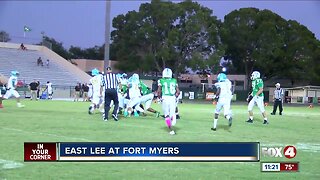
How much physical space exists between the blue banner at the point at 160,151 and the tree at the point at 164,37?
1053 cm

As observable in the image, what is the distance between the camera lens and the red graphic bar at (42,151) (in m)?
4.86

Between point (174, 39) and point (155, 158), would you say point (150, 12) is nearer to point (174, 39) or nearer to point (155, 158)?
point (174, 39)

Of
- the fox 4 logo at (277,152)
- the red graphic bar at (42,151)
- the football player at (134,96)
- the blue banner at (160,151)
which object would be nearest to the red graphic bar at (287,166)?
the fox 4 logo at (277,152)

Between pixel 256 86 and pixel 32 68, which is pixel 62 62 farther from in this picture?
pixel 256 86

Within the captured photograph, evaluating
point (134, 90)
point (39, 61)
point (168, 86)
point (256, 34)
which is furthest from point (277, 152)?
point (39, 61)

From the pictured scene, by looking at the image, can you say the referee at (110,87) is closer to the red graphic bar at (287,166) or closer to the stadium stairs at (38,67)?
the red graphic bar at (287,166)

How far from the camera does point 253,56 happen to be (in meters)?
7.96

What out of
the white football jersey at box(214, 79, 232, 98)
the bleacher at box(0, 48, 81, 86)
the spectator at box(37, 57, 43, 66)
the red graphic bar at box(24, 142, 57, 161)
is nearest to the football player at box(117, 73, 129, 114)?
the white football jersey at box(214, 79, 232, 98)

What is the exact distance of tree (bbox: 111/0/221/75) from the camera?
16.7 metres

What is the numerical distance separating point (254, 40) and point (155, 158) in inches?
134

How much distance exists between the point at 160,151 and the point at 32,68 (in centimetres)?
2993

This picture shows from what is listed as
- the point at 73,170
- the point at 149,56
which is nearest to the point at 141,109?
the point at 73,170

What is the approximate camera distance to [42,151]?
4855mm

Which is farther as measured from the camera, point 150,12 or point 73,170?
point 150,12
